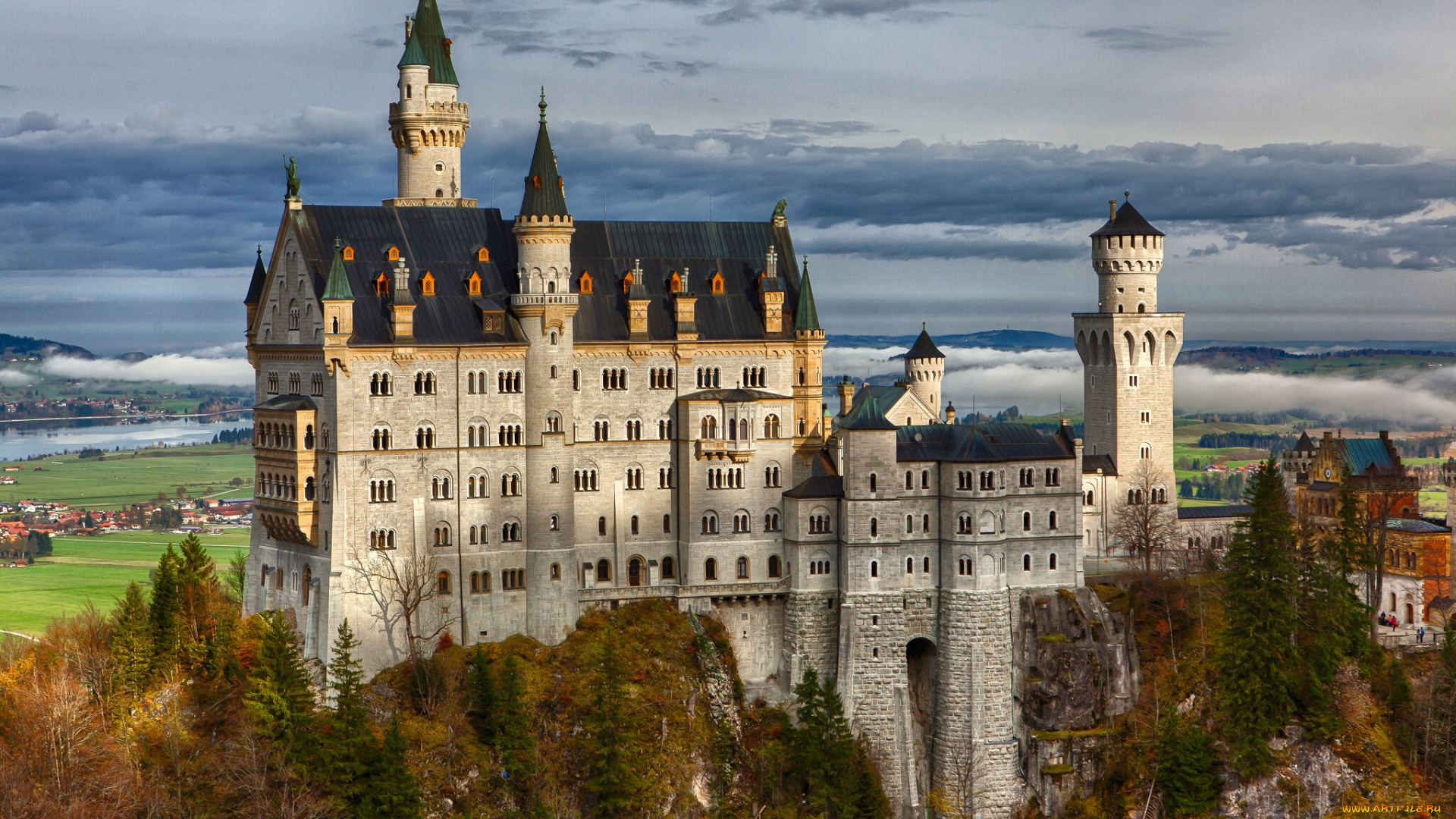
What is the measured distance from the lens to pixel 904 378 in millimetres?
123938

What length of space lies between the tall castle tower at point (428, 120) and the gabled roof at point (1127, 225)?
1678 inches

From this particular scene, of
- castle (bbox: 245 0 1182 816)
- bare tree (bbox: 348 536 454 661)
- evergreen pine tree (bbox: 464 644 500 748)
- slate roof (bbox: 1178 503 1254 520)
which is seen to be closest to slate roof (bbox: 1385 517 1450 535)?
slate roof (bbox: 1178 503 1254 520)

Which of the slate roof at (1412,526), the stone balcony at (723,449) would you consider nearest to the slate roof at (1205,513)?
the slate roof at (1412,526)

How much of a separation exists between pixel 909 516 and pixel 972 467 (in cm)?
486

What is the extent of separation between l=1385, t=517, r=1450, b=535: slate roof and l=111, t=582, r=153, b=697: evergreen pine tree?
255 feet

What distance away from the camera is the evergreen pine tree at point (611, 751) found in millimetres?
95062

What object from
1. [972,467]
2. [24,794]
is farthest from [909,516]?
[24,794]

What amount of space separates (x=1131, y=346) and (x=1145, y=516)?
1147 centimetres

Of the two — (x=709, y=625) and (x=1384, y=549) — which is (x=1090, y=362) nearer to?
(x=1384, y=549)

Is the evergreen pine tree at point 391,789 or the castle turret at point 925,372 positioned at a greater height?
the castle turret at point 925,372

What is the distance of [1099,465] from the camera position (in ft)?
382

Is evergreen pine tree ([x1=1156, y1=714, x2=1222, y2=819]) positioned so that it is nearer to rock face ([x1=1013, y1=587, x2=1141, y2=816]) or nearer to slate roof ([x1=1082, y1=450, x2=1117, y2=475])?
rock face ([x1=1013, y1=587, x2=1141, y2=816])

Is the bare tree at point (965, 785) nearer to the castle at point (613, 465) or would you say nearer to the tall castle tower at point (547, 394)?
the castle at point (613, 465)

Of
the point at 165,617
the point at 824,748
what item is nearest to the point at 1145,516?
the point at 824,748
